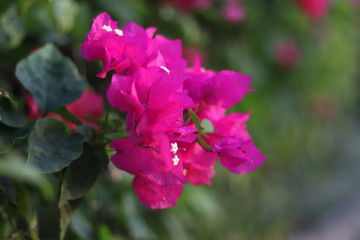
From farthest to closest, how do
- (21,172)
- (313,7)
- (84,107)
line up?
(313,7) < (84,107) < (21,172)

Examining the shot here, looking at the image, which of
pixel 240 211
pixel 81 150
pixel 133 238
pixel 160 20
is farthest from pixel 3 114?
pixel 240 211

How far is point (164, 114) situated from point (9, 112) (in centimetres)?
25

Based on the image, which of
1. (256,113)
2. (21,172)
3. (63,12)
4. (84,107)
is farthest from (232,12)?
(21,172)

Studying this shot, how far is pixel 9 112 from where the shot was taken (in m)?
0.76

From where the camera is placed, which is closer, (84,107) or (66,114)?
(66,114)

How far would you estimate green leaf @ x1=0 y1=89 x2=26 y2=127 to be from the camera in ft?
2.38

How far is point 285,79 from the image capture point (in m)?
2.37

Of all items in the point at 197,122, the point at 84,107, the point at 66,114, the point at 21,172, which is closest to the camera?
the point at 21,172

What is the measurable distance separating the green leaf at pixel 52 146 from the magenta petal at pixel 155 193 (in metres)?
0.09

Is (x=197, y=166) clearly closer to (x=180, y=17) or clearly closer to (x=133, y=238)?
(x=133, y=238)

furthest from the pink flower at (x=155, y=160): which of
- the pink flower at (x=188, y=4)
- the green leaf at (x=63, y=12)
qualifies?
the pink flower at (x=188, y=4)

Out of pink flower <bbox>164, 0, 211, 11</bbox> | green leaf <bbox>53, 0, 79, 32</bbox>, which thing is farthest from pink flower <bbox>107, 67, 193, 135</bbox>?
pink flower <bbox>164, 0, 211, 11</bbox>

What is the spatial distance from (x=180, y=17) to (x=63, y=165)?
1.02m

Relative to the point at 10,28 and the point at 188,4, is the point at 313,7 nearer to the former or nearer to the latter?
the point at 188,4
